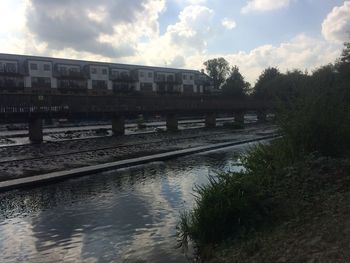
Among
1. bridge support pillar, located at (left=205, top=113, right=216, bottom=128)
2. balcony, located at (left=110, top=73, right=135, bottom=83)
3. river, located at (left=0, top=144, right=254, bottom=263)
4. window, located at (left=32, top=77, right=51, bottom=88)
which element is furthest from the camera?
balcony, located at (left=110, top=73, right=135, bottom=83)

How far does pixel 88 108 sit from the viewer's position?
1694 inches

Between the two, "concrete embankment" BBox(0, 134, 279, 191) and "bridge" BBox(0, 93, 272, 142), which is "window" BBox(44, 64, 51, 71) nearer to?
"bridge" BBox(0, 93, 272, 142)

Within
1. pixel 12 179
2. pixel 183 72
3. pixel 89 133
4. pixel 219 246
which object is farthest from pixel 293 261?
pixel 183 72

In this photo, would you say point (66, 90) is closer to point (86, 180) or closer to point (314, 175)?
point (86, 180)

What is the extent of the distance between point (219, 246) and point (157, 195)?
23.0 ft

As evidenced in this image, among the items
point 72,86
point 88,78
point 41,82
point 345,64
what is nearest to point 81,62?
point 88,78

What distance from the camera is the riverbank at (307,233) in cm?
622

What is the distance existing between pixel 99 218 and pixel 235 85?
12733 cm

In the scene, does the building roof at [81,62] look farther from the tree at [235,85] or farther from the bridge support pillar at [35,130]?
the bridge support pillar at [35,130]

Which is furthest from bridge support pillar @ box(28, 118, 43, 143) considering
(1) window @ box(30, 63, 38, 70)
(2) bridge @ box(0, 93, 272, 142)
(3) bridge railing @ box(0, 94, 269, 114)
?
(1) window @ box(30, 63, 38, 70)

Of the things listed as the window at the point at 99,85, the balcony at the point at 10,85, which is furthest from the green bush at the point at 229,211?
the window at the point at 99,85

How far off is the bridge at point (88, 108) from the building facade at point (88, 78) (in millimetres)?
40841

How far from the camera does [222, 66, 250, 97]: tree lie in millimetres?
133250

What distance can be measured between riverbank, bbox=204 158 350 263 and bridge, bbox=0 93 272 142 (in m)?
30.5
